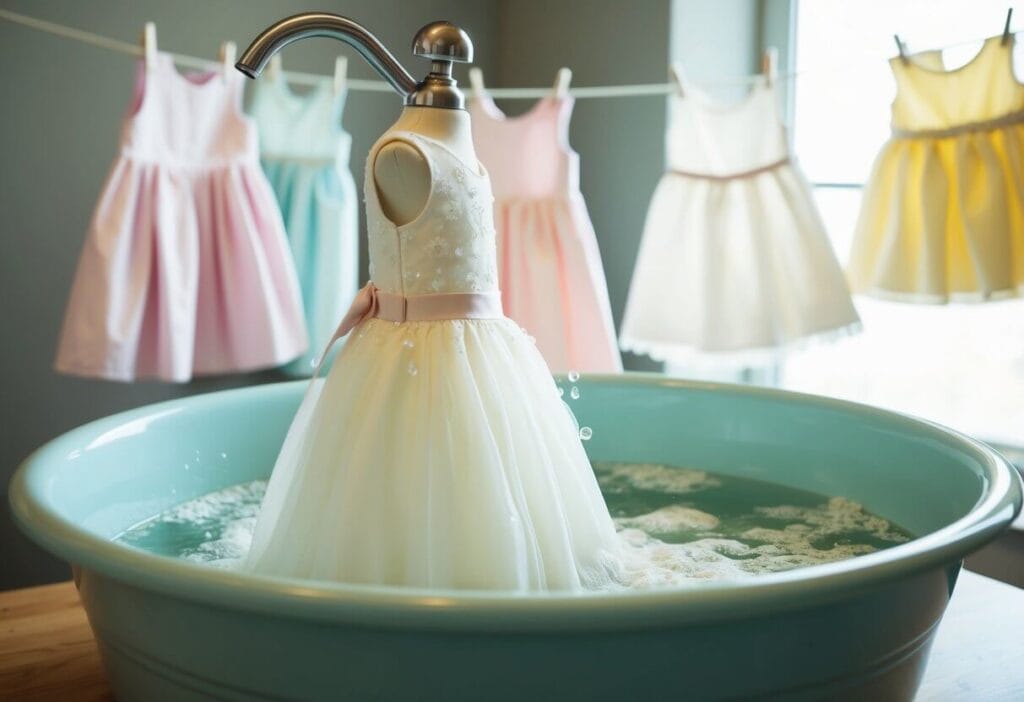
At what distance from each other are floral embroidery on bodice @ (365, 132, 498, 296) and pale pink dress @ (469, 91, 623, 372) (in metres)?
0.91

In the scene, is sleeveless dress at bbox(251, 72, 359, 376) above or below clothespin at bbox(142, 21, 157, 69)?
below

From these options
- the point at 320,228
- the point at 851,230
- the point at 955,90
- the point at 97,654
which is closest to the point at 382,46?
the point at 97,654

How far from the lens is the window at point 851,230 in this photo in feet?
4.96

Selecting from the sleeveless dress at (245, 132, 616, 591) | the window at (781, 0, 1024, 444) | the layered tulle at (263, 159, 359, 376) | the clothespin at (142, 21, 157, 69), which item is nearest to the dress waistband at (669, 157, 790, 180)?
the window at (781, 0, 1024, 444)

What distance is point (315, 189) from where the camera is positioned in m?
1.76

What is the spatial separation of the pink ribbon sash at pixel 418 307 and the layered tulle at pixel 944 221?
76cm

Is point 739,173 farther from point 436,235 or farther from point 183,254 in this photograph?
point 436,235

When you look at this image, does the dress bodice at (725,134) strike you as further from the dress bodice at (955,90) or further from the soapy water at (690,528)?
the soapy water at (690,528)

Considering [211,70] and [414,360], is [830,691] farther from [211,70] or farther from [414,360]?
[211,70]

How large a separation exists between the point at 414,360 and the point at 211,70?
1.15 meters

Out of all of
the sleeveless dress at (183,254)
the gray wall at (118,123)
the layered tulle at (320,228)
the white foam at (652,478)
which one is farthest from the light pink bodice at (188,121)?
the white foam at (652,478)

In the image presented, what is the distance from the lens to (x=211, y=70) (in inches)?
66.4

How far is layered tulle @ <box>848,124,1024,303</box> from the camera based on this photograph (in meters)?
1.25

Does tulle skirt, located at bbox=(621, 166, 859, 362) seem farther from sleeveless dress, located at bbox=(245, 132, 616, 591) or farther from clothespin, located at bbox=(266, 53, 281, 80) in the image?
sleeveless dress, located at bbox=(245, 132, 616, 591)
